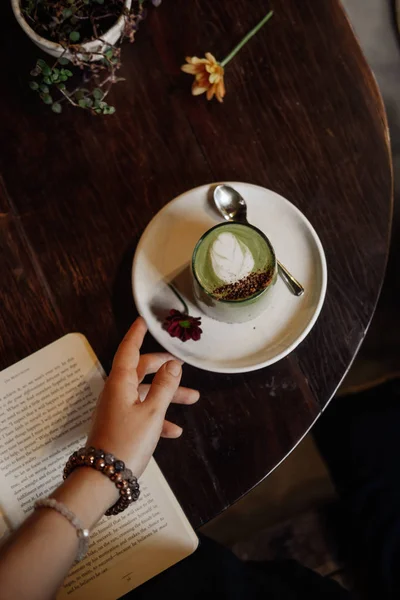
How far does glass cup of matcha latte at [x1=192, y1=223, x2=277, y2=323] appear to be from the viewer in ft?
2.06

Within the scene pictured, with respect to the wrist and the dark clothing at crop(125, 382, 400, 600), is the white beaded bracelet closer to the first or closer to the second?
the wrist

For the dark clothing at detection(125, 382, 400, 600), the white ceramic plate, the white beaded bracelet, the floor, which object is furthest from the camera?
the floor

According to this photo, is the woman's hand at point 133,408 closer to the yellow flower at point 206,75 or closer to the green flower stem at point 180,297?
the green flower stem at point 180,297

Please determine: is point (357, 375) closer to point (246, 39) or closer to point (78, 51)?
point (246, 39)

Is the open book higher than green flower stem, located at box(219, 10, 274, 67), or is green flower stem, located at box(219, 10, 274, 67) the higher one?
green flower stem, located at box(219, 10, 274, 67)

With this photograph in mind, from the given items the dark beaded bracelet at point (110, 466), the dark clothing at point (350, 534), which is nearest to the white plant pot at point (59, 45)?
the dark beaded bracelet at point (110, 466)

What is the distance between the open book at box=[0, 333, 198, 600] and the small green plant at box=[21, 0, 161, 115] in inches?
13.0

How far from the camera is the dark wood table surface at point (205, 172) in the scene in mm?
696

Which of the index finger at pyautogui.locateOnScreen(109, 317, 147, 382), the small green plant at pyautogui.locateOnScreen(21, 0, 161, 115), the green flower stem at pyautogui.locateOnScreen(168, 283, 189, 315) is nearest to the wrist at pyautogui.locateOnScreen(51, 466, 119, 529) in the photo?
the index finger at pyautogui.locateOnScreen(109, 317, 147, 382)

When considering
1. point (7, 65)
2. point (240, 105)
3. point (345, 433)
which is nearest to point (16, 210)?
point (7, 65)

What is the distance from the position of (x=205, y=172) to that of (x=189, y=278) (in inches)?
6.2

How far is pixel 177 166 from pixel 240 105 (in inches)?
5.0

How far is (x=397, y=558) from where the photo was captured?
96 cm

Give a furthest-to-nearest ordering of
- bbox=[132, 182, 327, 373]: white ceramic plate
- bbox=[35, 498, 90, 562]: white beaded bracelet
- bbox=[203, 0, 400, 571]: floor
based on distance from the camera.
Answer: bbox=[203, 0, 400, 571]: floor < bbox=[132, 182, 327, 373]: white ceramic plate < bbox=[35, 498, 90, 562]: white beaded bracelet
